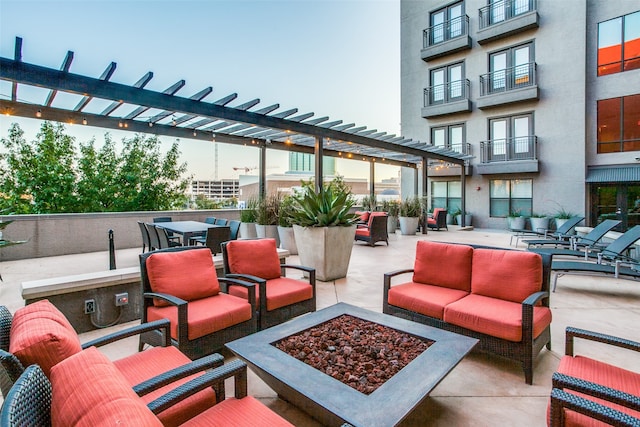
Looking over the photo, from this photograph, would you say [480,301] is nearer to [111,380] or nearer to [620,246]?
[111,380]

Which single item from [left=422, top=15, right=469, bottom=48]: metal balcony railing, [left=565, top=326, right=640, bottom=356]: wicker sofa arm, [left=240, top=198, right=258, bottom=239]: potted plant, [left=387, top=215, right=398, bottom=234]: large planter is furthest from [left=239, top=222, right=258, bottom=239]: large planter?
[left=422, top=15, right=469, bottom=48]: metal balcony railing

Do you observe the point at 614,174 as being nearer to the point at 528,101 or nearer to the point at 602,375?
the point at 528,101

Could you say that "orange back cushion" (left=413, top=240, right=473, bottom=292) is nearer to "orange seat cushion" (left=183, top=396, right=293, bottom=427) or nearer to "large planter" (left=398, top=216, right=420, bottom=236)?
"orange seat cushion" (left=183, top=396, right=293, bottom=427)

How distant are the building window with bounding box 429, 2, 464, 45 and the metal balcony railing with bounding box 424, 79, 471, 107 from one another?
2204 mm

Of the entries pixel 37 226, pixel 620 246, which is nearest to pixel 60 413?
pixel 620 246

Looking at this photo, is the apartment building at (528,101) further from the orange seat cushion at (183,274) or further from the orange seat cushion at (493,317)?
the orange seat cushion at (183,274)

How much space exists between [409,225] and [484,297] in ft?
28.2

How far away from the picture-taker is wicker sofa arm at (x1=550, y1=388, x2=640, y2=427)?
122 cm

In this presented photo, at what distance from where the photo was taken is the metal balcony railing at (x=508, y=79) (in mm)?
13031

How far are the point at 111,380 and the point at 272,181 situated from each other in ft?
65.9

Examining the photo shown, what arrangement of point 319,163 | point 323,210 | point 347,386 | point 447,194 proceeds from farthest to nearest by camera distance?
point 447,194 → point 319,163 → point 323,210 → point 347,386

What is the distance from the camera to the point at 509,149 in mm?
13688

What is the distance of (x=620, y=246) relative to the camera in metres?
5.21

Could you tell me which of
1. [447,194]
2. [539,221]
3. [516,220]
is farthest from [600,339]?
[447,194]
